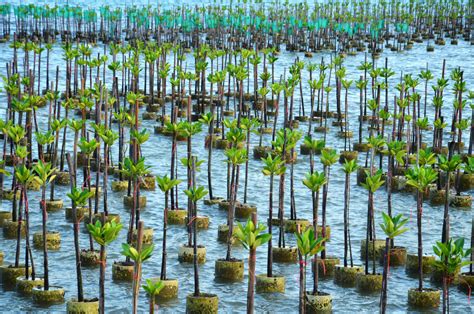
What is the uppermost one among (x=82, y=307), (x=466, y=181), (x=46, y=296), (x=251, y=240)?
(x=251, y=240)

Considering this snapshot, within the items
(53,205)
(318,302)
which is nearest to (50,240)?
(53,205)

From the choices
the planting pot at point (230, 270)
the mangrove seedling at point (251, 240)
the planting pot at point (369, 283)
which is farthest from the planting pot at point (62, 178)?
the mangrove seedling at point (251, 240)

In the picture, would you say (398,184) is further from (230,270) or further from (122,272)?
(122,272)

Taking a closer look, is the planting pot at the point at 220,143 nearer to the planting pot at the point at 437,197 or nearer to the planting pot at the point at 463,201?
the planting pot at the point at 437,197

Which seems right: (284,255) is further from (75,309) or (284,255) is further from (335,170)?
(335,170)

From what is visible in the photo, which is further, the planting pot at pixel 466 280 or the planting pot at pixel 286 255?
the planting pot at pixel 286 255

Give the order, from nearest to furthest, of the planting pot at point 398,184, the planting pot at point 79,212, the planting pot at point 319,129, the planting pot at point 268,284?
the planting pot at point 268,284, the planting pot at point 79,212, the planting pot at point 398,184, the planting pot at point 319,129

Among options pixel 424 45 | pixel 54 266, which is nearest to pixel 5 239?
pixel 54 266
